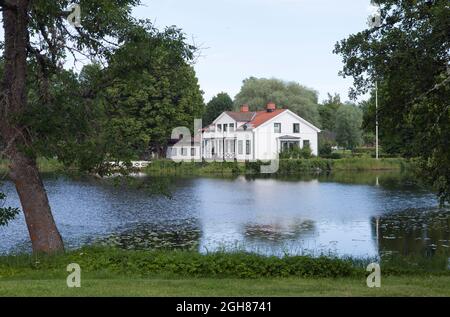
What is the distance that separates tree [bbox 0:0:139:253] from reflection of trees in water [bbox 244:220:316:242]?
945cm

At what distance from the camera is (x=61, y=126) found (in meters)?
12.6

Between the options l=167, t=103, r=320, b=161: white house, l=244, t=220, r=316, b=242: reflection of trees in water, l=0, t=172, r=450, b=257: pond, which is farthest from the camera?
l=167, t=103, r=320, b=161: white house

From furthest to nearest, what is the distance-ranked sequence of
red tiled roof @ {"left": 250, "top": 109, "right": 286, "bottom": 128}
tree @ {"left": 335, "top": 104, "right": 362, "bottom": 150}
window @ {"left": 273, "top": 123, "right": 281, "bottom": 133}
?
tree @ {"left": 335, "top": 104, "right": 362, "bottom": 150}, window @ {"left": 273, "top": 123, "right": 281, "bottom": 133}, red tiled roof @ {"left": 250, "top": 109, "right": 286, "bottom": 128}

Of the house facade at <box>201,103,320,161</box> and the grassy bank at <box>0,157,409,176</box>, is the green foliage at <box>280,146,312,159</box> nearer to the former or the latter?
the house facade at <box>201,103,320,161</box>

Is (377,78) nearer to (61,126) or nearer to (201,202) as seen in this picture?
(61,126)

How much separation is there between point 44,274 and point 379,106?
28.1 feet

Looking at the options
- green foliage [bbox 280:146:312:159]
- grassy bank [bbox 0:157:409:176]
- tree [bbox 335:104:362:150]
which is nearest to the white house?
green foliage [bbox 280:146:312:159]

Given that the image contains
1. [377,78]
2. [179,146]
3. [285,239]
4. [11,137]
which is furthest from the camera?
[179,146]

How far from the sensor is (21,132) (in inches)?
487

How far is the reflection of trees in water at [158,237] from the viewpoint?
1934 centimetres

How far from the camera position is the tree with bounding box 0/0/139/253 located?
12.5 m

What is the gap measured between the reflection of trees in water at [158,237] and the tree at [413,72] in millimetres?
8025

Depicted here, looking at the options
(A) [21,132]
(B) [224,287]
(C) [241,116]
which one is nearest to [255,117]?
(C) [241,116]
